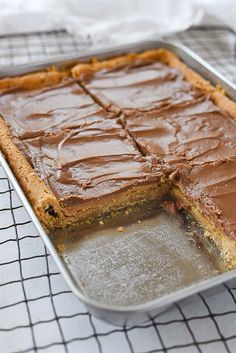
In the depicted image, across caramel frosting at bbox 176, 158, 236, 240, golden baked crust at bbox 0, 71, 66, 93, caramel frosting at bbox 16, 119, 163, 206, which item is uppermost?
caramel frosting at bbox 176, 158, 236, 240

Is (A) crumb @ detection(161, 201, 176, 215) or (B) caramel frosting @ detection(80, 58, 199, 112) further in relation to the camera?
(B) caramel frosting @ detection(80, 58, 199, 112)

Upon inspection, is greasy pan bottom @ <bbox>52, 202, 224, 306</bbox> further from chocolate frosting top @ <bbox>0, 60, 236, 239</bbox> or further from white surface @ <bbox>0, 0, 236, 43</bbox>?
white surface @ <bbox>0, 0, 236, 43</bbox>

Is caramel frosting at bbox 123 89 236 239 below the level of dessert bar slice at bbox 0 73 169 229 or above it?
above

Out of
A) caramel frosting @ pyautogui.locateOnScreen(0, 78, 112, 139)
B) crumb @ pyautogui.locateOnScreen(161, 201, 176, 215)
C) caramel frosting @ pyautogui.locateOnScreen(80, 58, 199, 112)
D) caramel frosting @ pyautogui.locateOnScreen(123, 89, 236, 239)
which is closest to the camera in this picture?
caramel frosting @ pyautogui.locateOnScreen(123, 89, 236, 239)

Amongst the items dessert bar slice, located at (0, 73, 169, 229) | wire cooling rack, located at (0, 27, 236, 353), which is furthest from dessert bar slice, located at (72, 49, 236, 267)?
wire cooling rack, located at (0, 27, 236, 353)

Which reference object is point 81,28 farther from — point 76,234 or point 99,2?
point 76,234

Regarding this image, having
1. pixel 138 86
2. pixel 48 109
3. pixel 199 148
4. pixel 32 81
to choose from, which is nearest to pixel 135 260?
pixel 199 148

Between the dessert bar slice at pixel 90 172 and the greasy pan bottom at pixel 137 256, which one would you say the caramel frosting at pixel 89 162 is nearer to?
the dessert bar slice at pixel 90 172
